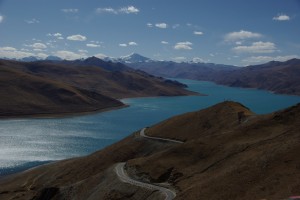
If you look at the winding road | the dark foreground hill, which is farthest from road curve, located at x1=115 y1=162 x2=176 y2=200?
the dark foreground hill

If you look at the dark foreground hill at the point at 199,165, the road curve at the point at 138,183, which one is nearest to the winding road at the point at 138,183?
the road curve at the point at 138,183

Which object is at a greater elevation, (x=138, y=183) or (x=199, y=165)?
(x=199, y=165)

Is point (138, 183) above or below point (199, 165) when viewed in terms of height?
below

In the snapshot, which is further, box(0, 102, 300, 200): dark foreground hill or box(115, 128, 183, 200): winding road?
box(115, 128, 183, 200): winding road

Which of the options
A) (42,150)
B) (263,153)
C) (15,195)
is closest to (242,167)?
(263,153)

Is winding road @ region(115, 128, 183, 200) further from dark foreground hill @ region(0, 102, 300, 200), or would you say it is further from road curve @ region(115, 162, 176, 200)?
dark foreground hill @ region(0, 102, 300, 200)

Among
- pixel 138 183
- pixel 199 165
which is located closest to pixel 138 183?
pixel 138 183

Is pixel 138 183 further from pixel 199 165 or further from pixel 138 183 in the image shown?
pixel 199 165

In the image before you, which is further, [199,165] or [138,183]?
[199,165]

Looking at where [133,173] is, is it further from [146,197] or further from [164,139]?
[164,139]
